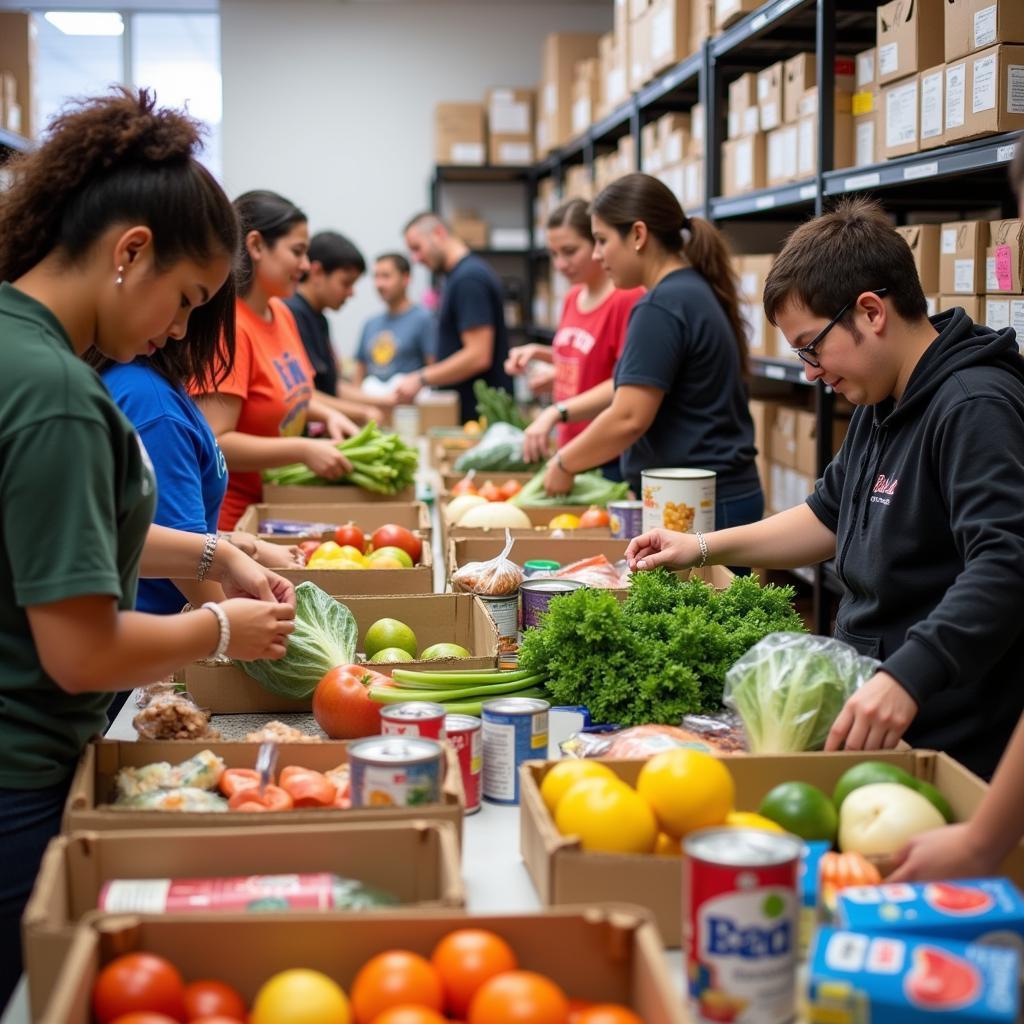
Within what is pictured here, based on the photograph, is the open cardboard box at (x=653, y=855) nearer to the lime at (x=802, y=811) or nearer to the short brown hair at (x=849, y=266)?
the lime at (x=802, y=811)

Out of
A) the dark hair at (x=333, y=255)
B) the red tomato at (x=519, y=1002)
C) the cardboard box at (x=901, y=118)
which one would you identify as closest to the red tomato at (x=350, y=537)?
the cardboard box at (x=901, y=118)

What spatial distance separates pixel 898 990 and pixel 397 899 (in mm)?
575

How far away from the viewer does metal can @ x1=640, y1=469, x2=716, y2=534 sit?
289 cm

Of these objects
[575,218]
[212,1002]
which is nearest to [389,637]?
[212,1002]

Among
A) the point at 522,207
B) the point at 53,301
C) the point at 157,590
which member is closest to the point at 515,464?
the point at 157,590

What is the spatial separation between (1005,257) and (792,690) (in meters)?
1.61

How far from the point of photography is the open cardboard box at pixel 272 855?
4.54ft

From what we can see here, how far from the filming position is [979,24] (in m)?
2.92

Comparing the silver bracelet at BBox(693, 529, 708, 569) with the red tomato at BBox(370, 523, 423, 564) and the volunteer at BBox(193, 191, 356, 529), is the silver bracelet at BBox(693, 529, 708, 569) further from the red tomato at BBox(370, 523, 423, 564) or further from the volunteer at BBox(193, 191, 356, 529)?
the volunteer at BBox(193, 191, 356, 529)

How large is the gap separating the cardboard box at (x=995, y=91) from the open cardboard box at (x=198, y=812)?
207 centimetres

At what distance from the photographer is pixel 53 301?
1562mm

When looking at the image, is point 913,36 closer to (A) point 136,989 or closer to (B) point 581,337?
(B) point 581,337

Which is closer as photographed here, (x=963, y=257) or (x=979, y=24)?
(x=979, y=24)

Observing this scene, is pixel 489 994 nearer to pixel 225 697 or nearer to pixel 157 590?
pixel 225 697
